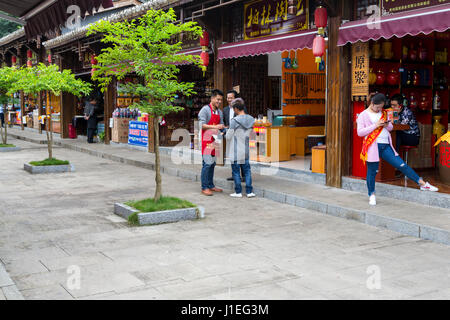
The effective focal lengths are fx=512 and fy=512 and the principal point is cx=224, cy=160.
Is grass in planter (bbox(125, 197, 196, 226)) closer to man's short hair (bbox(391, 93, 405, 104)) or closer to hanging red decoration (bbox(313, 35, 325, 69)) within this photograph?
hanging red decoration (bbox(313, 35, 325, 69))

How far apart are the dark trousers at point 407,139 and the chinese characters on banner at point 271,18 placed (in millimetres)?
2751

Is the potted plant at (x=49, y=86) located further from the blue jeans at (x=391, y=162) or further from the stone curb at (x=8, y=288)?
the stone curb at (x=8, y=288)

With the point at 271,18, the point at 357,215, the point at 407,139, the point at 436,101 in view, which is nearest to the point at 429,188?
the point at 357,215

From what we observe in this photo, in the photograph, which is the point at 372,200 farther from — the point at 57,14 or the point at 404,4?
the point at 57,14

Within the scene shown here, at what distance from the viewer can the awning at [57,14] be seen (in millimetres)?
10500

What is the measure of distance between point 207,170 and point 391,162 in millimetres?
3253

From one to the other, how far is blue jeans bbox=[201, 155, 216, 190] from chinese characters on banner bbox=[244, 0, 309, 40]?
10.5ft

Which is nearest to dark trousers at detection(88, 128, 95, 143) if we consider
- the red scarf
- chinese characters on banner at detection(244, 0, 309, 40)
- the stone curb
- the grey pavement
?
chinese characters on banner at detection(244, 0, 309, 40)

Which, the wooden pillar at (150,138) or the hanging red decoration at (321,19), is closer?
the hanging red decoration at (321,19)

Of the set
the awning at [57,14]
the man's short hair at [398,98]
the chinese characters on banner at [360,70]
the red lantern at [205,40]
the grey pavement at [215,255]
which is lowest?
the grey pavement at [215,255]

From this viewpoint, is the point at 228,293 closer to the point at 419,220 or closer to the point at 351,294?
the point at 351,294

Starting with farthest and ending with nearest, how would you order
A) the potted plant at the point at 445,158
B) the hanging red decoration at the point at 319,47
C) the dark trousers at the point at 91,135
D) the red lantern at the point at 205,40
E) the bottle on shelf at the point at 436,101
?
the dark trousers at the point at 91,135, the red lantern at the point at 205,40, the bottle on shelf at the point at 436,101, the hanging red decoration at the point at 319,47, the potted plant at the point at 445,158

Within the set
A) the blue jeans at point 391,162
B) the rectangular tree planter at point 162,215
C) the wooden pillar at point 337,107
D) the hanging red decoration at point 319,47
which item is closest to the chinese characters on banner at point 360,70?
the wooden pillar at point 337,107

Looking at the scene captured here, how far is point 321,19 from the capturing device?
347 inches
